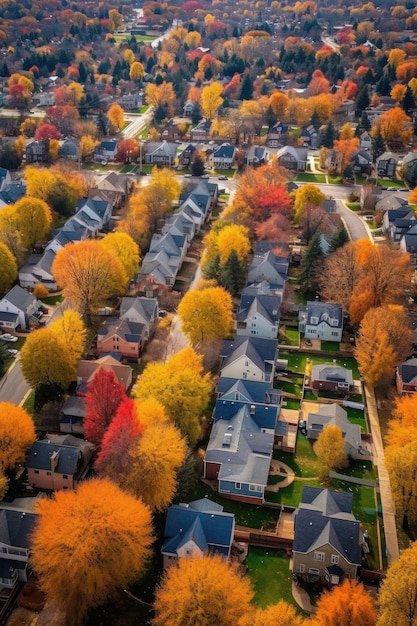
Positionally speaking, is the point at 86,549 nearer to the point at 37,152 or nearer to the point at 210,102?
the point at 37,152

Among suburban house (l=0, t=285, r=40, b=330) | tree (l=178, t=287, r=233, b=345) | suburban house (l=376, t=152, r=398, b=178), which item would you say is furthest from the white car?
suburban house (l=376, t=152, r=398, b=178)

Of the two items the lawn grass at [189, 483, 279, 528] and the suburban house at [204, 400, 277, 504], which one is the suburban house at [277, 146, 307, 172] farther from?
the lawn grass at [189, 483, 279, 528]

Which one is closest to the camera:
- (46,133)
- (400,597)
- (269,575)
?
(400,597)

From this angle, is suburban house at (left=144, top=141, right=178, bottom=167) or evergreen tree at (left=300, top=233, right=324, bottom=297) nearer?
evergreen tree at (left=300, top=233, right=324, bottom=297)

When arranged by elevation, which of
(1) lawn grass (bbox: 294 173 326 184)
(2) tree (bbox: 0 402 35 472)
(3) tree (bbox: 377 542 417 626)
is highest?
(3) tree (bbox: 377 542 417 626)

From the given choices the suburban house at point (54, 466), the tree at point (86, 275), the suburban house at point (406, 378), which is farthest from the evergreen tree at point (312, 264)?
the suburban house at point (54, 466)

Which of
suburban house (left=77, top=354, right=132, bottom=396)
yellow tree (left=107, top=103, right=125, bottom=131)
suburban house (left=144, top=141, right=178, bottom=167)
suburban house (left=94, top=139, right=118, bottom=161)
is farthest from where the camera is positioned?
yellow tree (left=107, top=103, right=125, bottom=131)

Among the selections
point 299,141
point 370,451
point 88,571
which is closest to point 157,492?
point 88,571

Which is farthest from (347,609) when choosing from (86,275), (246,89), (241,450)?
(246,89)
